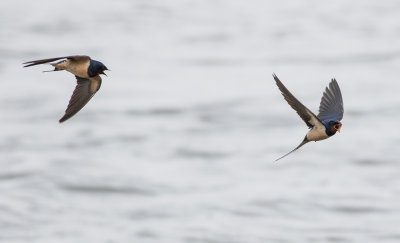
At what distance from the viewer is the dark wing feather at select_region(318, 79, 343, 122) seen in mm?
5125

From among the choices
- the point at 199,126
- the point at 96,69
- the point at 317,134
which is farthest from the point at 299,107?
the point at 199,126

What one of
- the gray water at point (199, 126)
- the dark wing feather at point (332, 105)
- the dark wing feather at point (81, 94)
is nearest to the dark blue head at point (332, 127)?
the dark wing feather at point (332, 105)

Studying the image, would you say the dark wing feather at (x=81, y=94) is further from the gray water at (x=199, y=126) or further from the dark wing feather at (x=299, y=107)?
the gray water at (x=199, y=126)

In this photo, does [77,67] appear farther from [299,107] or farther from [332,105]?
[332,105]

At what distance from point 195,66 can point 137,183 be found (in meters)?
6.76

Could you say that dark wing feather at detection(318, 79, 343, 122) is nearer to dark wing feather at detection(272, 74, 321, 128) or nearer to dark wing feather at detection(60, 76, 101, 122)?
dark wing feather at detection(272, 74, 321, 128)

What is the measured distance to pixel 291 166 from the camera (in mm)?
23125

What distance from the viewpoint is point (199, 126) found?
24.8 meters

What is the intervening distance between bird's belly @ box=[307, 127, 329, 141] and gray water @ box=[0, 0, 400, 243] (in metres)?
13.9

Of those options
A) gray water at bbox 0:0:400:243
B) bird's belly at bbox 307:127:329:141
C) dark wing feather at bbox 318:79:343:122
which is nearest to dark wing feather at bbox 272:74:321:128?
bird's belly at bbox 307:127:329:141

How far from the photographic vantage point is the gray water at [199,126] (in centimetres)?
1977

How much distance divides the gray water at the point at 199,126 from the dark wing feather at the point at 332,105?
1305cm

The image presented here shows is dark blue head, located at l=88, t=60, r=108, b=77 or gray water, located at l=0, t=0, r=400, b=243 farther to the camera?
gray water, located at l=0, t=0, r=400, b=243

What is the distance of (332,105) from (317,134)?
91 cm
